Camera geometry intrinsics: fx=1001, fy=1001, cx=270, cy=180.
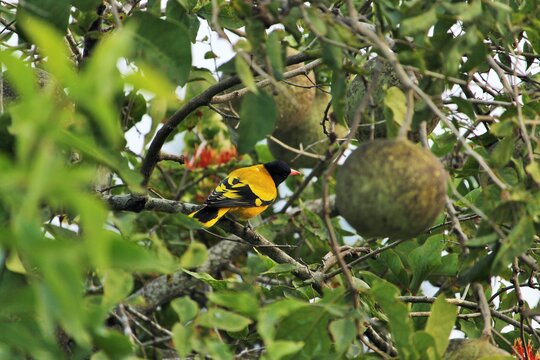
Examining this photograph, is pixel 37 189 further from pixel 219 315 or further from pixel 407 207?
pixel 407 207

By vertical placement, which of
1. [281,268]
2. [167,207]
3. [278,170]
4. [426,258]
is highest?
[281,268]

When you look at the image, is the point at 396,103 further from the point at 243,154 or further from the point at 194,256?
the point at 194,256

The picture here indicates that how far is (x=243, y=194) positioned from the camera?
178 inches

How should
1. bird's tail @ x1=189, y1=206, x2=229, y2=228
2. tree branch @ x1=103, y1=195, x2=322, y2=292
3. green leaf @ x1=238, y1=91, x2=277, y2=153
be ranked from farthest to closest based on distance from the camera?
bird's tail @ x1=189, y1=206, x2=229, y2=228, tree branch @ x1=103, y1=195, x2=322, y2=292, green leaf @ x1=238, y1=91, x2=277, y2=153

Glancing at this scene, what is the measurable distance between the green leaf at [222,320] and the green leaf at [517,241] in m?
0.50

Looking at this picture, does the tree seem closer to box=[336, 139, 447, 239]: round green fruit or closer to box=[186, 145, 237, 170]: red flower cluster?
box=[336, 139, 447, 239]: round green fruit

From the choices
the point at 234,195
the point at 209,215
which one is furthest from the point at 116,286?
the point at 234,195

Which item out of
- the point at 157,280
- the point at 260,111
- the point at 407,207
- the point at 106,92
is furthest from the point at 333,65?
the point at 157,280

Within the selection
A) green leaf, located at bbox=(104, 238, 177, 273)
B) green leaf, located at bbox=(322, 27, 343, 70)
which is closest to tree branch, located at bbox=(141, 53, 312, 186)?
green leaf, located at bbox=(322, 27, 343, 70)

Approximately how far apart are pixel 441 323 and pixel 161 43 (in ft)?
2.68

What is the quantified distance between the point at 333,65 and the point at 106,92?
0.94 metres

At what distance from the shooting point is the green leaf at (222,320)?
1.77 meters

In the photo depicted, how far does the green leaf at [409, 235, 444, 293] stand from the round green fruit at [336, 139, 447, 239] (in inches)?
55.7

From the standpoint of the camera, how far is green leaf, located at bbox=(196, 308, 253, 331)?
5.81 feet
